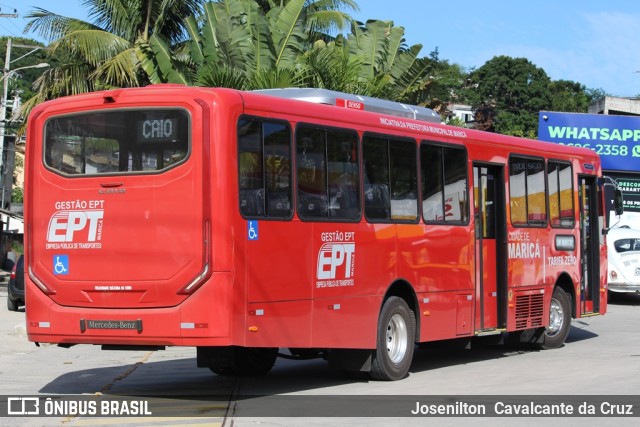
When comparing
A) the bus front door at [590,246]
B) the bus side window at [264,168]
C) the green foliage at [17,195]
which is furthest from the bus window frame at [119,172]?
the green foliage at [17,195]

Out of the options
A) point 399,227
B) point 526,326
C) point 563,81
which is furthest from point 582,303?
point 563,81

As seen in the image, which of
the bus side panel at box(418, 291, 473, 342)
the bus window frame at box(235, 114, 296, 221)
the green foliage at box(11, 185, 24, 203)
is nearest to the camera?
the bus window frame at box(235, 114, 296, 221)

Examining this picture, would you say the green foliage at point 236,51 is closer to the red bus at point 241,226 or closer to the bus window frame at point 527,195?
the bus window frame at point 527,195

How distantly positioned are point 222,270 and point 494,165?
626 cm

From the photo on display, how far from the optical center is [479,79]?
10288cm

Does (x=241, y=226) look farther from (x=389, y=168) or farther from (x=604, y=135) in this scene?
(x=604, y=135)

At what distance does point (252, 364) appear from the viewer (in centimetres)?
1343

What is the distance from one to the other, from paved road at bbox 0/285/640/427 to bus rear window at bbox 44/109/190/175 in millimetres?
2510

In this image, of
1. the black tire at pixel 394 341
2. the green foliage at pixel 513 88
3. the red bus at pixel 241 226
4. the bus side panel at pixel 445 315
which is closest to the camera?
the red bus at pixel 241 226

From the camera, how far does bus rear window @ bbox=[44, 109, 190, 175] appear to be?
10.5 meters

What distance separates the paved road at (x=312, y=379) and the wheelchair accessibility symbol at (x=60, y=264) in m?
1.61

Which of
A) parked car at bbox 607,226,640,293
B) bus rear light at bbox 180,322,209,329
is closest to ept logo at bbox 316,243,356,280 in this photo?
bus rear light at bbox 180,322,209,329

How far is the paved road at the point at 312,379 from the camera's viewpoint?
9751 mm

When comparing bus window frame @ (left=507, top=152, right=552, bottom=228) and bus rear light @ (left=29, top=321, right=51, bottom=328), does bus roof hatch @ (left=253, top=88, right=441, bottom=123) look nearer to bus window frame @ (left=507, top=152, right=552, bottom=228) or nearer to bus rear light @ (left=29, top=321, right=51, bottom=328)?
bus window frame @ (left=507, top=152, right=552, bottom=228)
